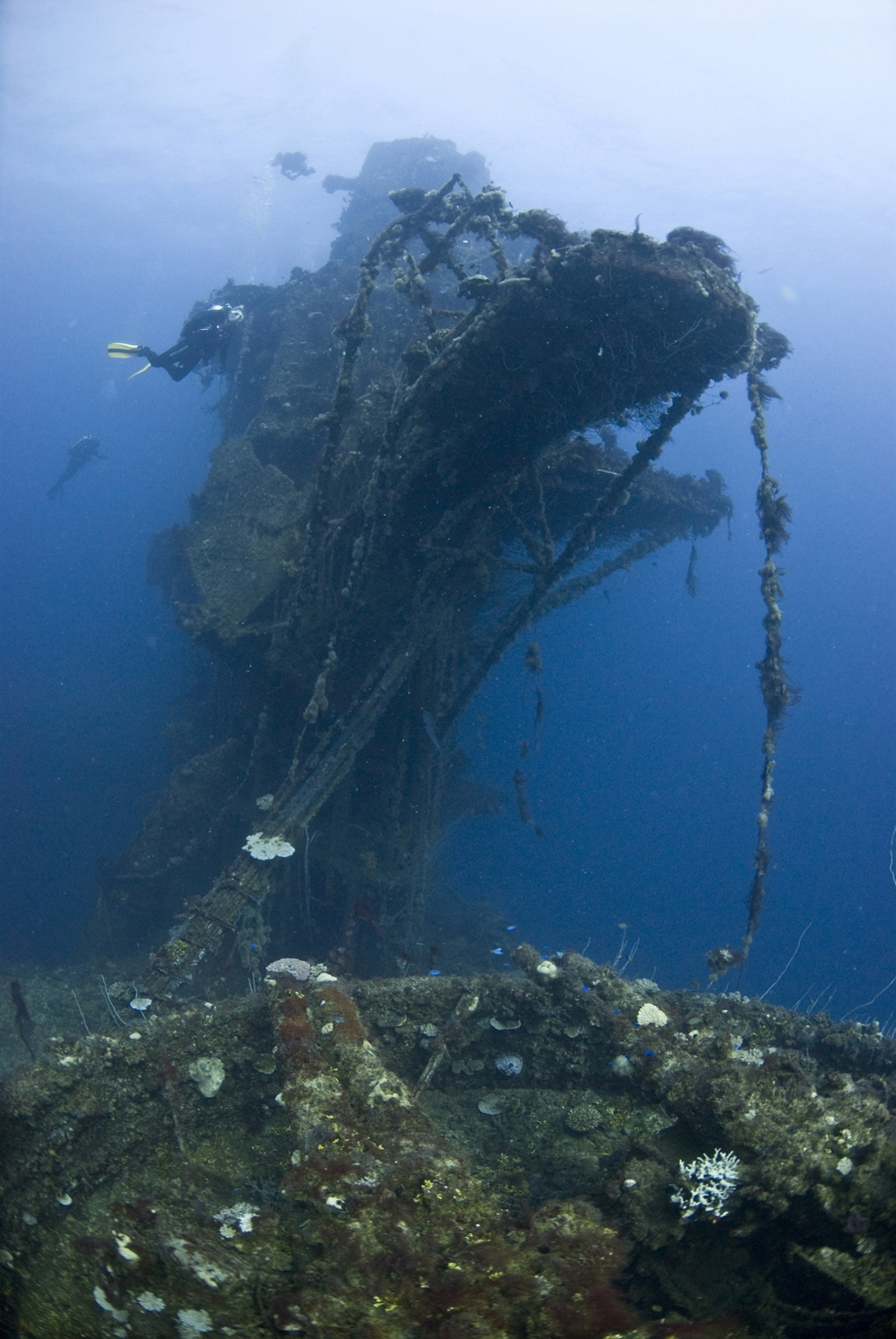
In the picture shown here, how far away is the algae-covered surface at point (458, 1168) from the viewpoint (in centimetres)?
224

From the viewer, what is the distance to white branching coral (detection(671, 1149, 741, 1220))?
9.11ft

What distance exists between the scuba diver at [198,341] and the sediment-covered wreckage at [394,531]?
115 centimetres

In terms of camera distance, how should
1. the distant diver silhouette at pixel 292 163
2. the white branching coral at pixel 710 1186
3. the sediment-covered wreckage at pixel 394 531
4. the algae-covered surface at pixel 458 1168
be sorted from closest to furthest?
1. the algae-covered surface at pixel 458 1168
2. the white branching coral at pixel 710 1186
3. the sediment-covered wreckage at pixel 394 531
4. the distant diver silhouette at pixel 292 163

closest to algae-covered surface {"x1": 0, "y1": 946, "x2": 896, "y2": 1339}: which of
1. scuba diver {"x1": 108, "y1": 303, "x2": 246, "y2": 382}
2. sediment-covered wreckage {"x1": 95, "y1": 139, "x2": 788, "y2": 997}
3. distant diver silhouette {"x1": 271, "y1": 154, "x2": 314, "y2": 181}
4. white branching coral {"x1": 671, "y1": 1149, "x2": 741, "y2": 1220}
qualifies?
white branching coral {"x1": 671, "y1": 1149, "x2": 741, "y2": 1220}

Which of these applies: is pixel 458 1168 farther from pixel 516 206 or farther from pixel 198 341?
pixel 516 206

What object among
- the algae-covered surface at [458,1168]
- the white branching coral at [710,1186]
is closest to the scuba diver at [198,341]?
the algae-covered surface at [458,1168]

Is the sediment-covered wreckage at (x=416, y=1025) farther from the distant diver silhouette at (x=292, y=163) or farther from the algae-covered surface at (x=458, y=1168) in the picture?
the distant diver silhouette at (x=292, y=163)

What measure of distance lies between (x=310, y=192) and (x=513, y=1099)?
6680 centimetres

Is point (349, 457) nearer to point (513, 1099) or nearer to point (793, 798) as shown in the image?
point (513, 1099)

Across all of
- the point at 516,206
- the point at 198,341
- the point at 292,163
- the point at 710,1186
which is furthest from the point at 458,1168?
the point at 516,206

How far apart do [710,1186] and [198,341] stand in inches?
567

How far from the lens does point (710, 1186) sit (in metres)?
2.83

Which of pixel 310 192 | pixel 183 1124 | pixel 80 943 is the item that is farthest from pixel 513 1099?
pixel 310 192

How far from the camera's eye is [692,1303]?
2.62 m
